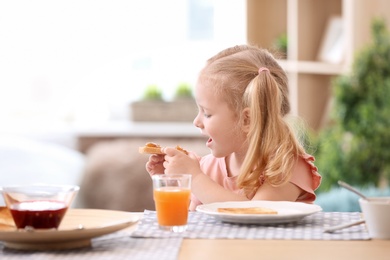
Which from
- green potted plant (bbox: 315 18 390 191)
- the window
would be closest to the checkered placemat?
green potted plant (bbox: 315 18 390 191)

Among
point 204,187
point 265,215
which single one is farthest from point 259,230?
point 204,187

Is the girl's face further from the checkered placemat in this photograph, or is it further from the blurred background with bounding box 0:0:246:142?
the blurred background with bounding box 0:0:246:142

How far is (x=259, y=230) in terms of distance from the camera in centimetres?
153

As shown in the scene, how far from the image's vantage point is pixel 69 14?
19.5 feet

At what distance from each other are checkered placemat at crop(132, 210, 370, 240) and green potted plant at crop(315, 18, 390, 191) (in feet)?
7.37

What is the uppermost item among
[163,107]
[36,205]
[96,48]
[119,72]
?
[36,205]

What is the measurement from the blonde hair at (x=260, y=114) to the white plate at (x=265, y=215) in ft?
0.43

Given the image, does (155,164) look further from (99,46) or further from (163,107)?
(99,46)

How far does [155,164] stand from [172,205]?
38 cm

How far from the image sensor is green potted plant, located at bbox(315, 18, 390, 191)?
3846mm

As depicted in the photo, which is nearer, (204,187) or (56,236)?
(56,236)

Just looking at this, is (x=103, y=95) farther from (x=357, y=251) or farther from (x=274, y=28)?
→ (x=357, y=251)

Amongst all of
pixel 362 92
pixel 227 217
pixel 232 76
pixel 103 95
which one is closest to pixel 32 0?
pixel 103 95

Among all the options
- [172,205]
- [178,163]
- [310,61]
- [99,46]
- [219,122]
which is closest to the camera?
[172,205]
